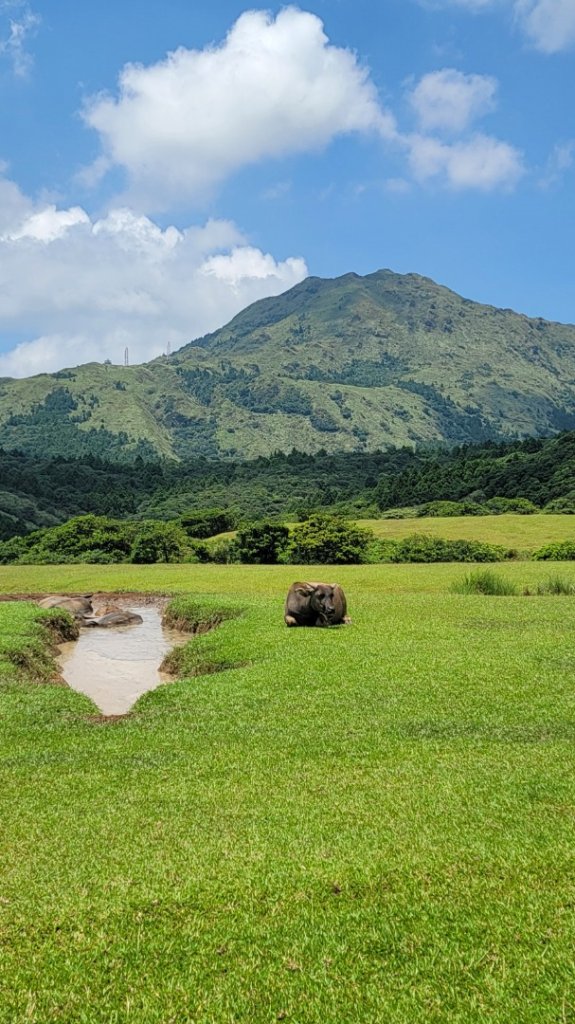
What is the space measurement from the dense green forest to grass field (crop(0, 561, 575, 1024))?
79757 mm

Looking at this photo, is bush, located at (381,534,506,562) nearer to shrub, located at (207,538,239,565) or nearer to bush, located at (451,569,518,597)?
shrub, located at (207,538,239,565)

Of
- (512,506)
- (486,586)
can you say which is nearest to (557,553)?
(486,586)

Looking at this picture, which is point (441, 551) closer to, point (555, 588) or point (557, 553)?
point (557, 553)

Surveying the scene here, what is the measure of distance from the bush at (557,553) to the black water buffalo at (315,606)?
109 ft

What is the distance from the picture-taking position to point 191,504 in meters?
146

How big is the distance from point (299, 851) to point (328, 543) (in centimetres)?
5398

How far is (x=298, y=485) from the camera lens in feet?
533

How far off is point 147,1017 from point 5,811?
5031 mm

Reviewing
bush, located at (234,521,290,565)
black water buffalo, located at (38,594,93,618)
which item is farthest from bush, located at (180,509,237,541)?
black water buffalo, located at (38,594,93,618)

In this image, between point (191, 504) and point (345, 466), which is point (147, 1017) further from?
point (345, 466)

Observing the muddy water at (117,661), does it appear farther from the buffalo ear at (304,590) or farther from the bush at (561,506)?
the bush at (561,506)

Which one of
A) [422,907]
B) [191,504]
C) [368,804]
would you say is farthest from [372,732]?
[191,504]

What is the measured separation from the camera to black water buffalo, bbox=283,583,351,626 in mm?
24359

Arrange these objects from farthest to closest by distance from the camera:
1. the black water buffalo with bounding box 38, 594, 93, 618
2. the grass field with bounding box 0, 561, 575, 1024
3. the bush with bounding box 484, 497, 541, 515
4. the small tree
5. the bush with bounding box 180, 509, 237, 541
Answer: the bush with bounding box 180, 509, 237, 541, the bush with bounding box 484, 497, 541, 515, the small tree, the black water buffalo with bounding box 38, 594, 93, 618, the grass field with bounding box 0, 561, 575, 1024
